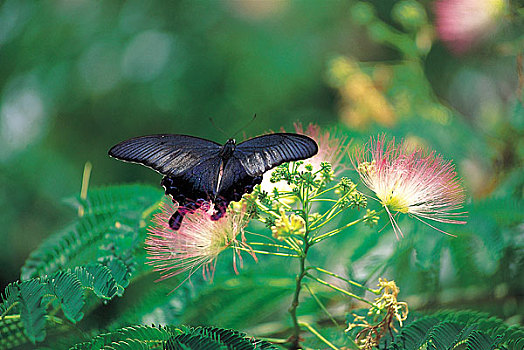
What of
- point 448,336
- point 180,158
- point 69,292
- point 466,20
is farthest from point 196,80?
point 448,336

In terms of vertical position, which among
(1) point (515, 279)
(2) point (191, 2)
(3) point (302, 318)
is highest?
(2) point (191, 2)

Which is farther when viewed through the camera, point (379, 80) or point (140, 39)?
point (140, 39)

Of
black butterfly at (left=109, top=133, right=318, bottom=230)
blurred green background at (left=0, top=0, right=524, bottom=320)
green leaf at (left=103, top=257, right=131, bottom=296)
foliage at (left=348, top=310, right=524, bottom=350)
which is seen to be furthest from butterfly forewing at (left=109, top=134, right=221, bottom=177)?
blurred green background at (left=0, top=0, right=524, bottom=320)

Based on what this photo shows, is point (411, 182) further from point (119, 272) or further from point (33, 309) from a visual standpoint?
point (33, 309)

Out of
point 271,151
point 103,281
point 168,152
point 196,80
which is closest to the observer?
point 103,281

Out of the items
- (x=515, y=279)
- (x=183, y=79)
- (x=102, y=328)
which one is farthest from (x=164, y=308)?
(x=183, y=79)

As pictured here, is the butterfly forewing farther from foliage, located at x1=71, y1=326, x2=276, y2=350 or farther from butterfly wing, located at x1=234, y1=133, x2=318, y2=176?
foliage, located at x1=71, y1=326, x2=276, y2=350

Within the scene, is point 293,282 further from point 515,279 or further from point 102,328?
point 515,279

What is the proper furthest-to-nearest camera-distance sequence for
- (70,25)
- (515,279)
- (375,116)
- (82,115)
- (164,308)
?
(82,115) → (70,25) → (375,116) → (515,279) → (164,308)
